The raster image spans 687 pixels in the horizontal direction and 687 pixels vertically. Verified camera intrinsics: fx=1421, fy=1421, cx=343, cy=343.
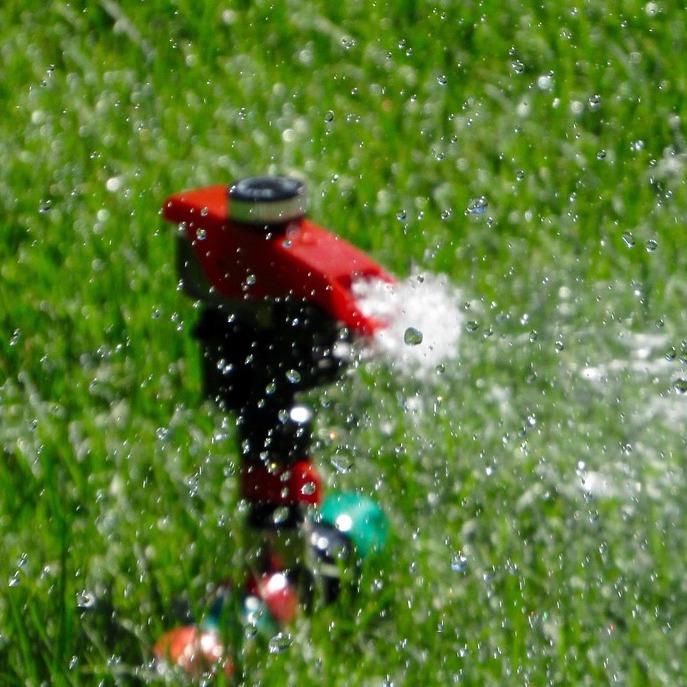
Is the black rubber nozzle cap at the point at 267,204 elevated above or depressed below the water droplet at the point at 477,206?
above

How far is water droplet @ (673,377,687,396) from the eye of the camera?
2.36 m

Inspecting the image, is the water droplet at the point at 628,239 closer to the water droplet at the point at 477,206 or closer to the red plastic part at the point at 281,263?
the water droplet at the point at 477,206

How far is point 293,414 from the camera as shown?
1.73 meters

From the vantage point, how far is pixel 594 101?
3.03 meters

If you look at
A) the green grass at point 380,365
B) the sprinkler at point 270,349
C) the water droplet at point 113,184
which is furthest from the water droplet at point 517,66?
the sprinkler at point 270,349

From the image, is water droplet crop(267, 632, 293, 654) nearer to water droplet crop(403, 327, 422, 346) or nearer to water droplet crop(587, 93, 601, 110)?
water droplet crop(403, 327, 422, 346)

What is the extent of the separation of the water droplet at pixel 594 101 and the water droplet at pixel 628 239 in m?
0.46

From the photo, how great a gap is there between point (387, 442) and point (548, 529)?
294 millimetres

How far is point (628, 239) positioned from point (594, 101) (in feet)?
1.66

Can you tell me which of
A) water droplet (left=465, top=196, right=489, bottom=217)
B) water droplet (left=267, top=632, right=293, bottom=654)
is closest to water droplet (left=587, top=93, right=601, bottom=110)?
water droplet (left=465, top=196, right=489, bottom=217)

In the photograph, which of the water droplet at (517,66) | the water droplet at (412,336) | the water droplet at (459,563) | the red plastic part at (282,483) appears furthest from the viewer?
the water droplet at (517,66)

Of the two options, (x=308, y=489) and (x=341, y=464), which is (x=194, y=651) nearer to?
(x=308, y=489)

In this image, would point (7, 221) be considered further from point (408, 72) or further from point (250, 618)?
point (250, 618)

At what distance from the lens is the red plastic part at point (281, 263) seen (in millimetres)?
1619
